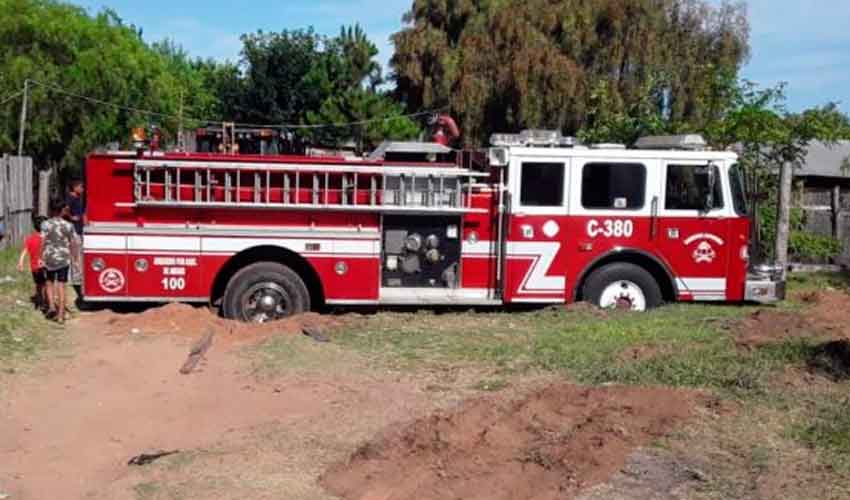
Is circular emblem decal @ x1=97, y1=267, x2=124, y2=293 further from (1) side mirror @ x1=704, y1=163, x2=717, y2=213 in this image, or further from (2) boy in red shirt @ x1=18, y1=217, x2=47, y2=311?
(1) side mirror @ x1=704, y1=163, x2=717, y2=213

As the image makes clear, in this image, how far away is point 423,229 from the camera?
12.8 meters

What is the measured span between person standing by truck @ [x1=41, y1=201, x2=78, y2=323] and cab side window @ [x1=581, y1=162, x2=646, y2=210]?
629cm

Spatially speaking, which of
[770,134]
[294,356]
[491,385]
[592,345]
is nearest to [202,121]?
[770,134]

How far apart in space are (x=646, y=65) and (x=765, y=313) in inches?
990

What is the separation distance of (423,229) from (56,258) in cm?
438

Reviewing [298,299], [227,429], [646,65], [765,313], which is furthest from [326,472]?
[646,65]

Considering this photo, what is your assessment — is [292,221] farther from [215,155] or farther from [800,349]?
[800,349]

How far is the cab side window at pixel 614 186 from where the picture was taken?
42.8 ft

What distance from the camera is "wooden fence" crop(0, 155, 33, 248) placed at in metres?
19.3

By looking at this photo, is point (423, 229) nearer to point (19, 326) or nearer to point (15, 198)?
point (19, 326)

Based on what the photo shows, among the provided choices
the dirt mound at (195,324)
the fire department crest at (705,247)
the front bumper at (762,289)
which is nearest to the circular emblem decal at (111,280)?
the dirt mound at (195,324)

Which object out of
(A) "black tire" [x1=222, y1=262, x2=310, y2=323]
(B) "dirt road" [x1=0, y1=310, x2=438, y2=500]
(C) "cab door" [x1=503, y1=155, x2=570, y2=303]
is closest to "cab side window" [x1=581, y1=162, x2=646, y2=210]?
(C) "cab door" [x1=503, y1=155, x2=570, y2=303]

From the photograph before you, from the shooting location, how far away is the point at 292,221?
12.6 m

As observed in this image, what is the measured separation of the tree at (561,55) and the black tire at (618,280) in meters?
22.3
